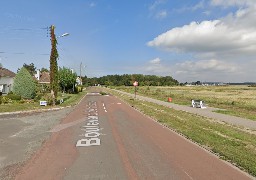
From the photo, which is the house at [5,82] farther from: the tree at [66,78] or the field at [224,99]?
the field at [224,99]

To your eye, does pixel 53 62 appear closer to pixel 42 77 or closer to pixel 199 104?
pixel 199 104

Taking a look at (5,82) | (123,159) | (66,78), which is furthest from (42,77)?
(123,159)

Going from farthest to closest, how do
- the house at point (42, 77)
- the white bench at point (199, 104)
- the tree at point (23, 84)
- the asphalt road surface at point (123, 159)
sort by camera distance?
1. the house at point (42, 77)
2. the tree at point (23, 84)
3. the white bench at point (199, 104)
4. the asphalt road surface at point (123, 159)

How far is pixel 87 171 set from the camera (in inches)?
338

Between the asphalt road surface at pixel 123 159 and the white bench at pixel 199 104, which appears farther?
the white bench at pixel 199 104

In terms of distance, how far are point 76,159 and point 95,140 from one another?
3455 mm

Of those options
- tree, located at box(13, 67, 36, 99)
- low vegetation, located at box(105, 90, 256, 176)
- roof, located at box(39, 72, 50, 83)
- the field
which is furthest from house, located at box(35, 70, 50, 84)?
low vegetation, located at box(105, 90, 256, 176)

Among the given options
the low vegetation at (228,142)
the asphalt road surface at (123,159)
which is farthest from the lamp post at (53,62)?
the asphalt road surface at (123,159)

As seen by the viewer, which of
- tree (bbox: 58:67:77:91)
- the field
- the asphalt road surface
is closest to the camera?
the asphalt road surface

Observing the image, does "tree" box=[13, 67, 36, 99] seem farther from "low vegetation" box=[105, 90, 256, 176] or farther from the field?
"low vegetation" box=[105, 90, 256, 176]

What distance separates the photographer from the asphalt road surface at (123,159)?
830 centimetres

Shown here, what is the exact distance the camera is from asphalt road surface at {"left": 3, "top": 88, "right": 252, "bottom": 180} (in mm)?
8305

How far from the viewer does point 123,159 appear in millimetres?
9977

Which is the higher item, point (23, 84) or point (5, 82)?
point (5, 82)
